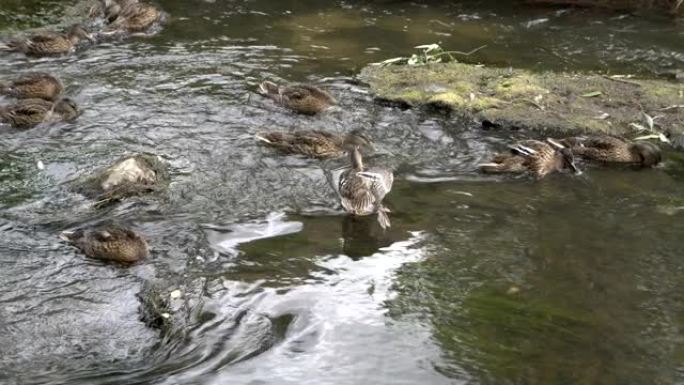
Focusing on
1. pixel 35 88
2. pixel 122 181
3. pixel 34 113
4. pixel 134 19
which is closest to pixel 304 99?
pixel 122 181

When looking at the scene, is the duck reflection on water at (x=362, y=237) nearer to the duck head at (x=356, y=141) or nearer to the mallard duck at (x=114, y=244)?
the duck head at (x=356, y=141)

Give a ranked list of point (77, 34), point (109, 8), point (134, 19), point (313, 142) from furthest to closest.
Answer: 1. point (109, 8)
2. point (134, 19)
3. point (77, 34)
4. point (313, 142)

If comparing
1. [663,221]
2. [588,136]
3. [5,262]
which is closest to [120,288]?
[5,262]

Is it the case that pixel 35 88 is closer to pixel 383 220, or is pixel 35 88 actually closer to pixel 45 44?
pixel 45 44

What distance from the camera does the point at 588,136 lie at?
28.2 ft

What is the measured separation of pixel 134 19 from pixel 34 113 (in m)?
3.69

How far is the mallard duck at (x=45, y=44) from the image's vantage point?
426 inches

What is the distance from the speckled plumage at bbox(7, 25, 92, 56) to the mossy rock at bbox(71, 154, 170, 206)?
3.85 metres

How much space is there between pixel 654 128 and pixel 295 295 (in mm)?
5133

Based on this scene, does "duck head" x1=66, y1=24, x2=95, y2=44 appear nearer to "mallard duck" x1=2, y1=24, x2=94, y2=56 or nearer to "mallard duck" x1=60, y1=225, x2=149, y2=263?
"mallard duck" x1=2, y1=24, x2=94, y2=56

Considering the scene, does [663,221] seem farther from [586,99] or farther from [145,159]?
[145,159]

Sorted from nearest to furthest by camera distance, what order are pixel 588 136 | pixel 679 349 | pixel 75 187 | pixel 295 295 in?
pixel 679 349 → pixel 295 295 → pixel 75 187 → pixel 588 136

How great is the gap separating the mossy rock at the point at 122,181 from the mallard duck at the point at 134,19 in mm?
4808

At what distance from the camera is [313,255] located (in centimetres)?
641
